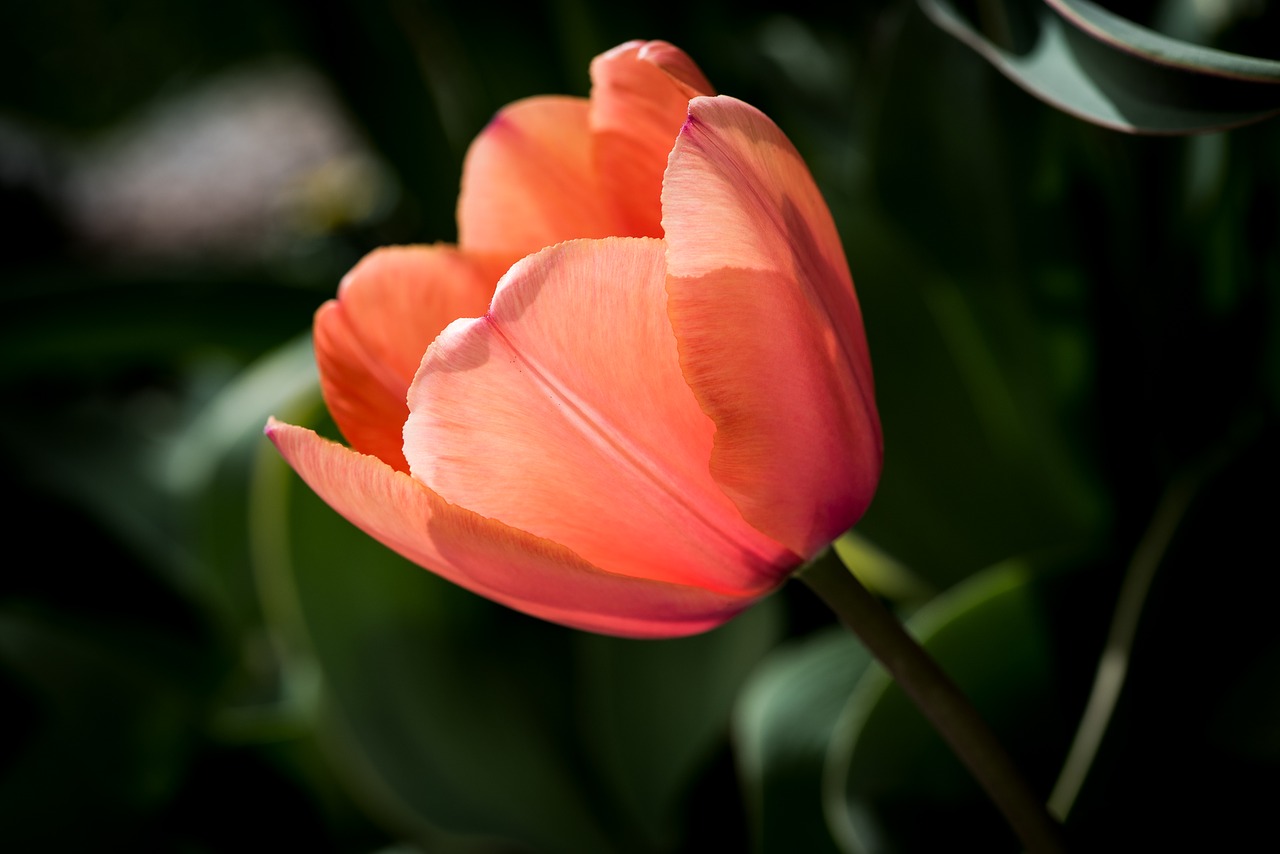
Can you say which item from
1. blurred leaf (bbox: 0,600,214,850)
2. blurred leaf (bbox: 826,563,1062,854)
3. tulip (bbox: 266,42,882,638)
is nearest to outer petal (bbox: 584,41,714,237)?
tulip (bbox: 266,42,882,638)

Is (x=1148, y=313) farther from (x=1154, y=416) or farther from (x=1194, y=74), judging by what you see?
(x=1194, y=74)

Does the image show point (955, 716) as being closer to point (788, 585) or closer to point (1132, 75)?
point (1132, 75)

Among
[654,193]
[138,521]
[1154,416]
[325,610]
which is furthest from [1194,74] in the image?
[138,521]

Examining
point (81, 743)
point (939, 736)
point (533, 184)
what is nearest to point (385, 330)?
point (533, 184)

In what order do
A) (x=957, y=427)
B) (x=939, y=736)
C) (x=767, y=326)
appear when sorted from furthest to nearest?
(x=957, y=427)
(x=939, y=736)
(x=767, y=326)

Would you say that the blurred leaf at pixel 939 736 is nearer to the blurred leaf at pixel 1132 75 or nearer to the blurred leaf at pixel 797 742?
the blurred leaf at pixel 797 742
